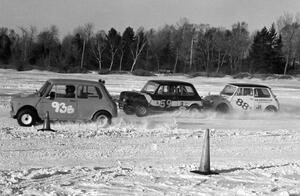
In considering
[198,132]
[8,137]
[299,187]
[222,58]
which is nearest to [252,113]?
[198,132]

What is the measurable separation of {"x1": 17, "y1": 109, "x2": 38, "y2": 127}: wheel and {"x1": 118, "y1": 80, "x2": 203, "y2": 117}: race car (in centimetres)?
546

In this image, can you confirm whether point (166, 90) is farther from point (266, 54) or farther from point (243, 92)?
point (266, 54)

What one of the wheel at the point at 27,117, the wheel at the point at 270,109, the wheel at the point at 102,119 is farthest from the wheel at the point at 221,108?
the wheel at the point at 27,117

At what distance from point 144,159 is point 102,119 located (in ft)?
18.4

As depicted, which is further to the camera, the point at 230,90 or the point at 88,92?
the point at 230,90

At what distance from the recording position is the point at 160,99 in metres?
20.9

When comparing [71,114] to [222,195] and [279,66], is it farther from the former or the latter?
[279,66]

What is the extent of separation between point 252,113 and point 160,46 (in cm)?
8062

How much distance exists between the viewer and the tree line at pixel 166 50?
293 feet

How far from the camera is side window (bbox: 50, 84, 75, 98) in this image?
16188 mm

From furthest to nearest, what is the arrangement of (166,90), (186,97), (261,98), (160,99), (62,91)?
(261,98), (186,97), (166,90), (160,99), (62,91)

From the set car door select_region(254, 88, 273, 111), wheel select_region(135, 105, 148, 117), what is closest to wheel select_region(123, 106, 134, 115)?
wheel select_region(135, 105, 148, 117)

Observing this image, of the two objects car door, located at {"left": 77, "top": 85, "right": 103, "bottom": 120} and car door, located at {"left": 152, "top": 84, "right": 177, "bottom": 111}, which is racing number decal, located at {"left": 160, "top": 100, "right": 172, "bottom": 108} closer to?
car door, located at {"left": 152, "top": 84, "right": 177, "bottom": 111}

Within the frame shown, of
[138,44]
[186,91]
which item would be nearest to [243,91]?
[186,91]
